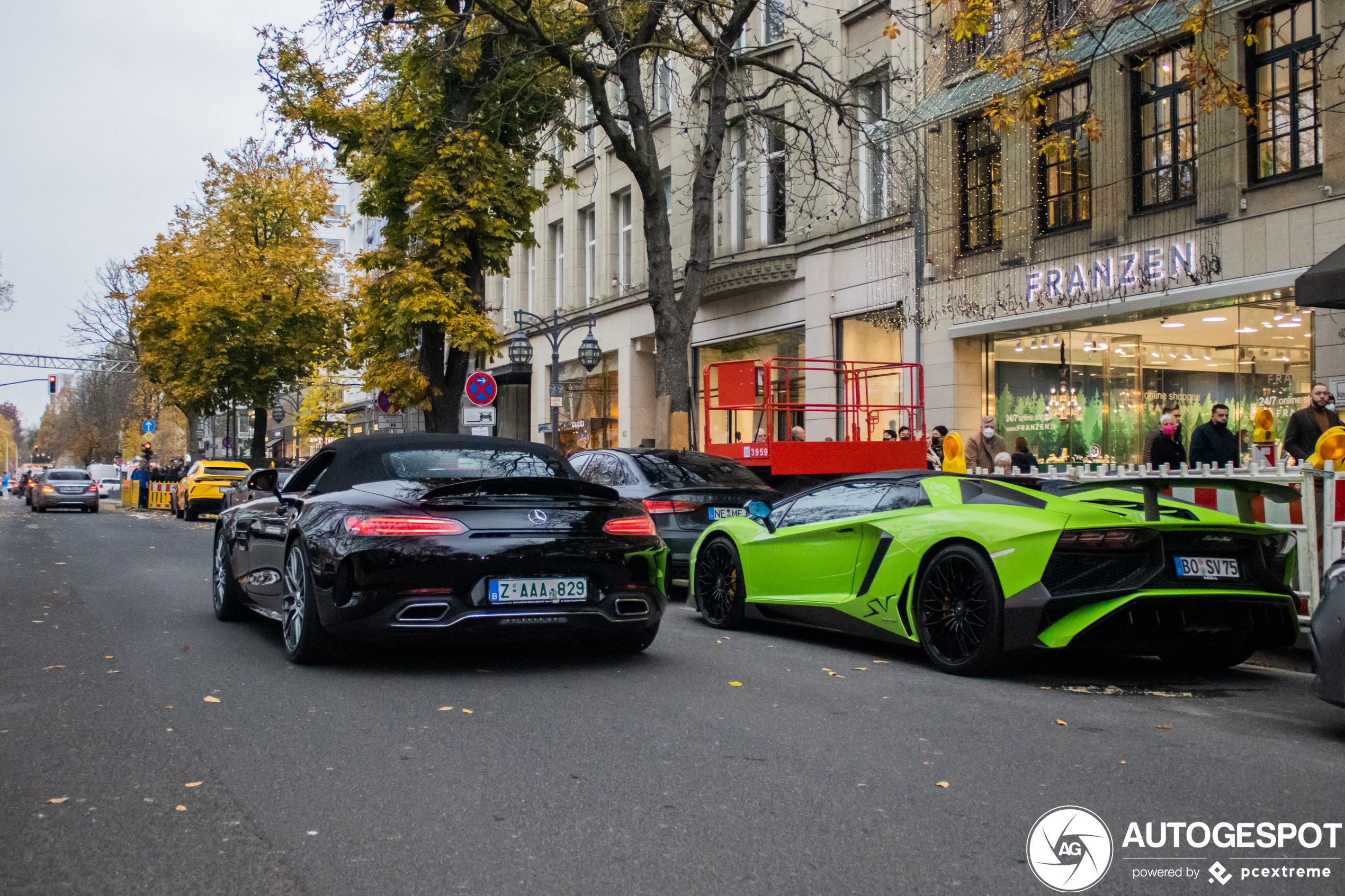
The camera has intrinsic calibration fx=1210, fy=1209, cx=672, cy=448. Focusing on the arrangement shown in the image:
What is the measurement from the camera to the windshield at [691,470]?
11.7 metres

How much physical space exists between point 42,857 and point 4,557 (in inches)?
558

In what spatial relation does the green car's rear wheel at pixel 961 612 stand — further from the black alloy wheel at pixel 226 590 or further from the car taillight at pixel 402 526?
the black alloy wheel at pixel 226 590

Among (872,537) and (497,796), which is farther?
(872,537)

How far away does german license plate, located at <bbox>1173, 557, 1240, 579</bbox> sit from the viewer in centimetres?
657

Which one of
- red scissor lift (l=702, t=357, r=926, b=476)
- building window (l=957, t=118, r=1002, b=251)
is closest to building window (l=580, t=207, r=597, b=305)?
red scissor lift (l=702, t=357, r=926, b=476)

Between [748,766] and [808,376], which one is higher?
[808,376]

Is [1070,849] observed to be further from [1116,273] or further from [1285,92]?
[1116,273]

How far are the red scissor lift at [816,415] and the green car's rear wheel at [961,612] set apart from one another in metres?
3.95

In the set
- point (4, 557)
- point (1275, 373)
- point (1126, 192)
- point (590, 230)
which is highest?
point (590, 230)

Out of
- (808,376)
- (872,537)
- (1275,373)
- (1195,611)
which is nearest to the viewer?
(1195,611)

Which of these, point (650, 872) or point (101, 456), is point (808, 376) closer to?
point (650, 872)

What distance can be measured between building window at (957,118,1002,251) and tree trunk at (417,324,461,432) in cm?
1093

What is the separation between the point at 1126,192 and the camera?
16906 mm

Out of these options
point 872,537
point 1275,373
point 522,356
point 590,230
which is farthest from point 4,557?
point 590,230
